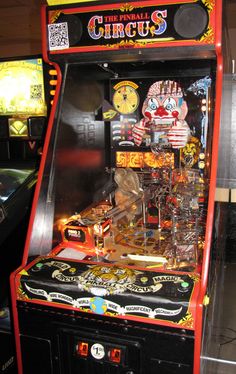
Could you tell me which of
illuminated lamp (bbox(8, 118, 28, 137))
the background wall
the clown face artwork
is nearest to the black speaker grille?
the clown face artwork

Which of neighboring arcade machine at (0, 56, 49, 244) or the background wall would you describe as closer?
neighboring arcade machine at (0, 56, 49, 244)

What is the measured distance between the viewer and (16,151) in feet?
8.07

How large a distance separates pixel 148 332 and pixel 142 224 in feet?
2.66

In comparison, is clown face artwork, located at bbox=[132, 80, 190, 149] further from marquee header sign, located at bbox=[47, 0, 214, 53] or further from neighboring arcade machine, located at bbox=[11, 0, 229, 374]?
marquee header sign, located at bbox=[47, 0, 214, 53]

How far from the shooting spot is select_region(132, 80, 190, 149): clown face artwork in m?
2.14

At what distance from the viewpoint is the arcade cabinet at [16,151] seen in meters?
2.19

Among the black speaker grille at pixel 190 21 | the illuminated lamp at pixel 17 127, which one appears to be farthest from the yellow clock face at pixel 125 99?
the black speaker grille at pixel 190 21

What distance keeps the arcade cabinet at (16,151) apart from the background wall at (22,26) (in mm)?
2110

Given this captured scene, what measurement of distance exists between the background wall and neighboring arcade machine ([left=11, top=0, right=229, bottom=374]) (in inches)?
94.5

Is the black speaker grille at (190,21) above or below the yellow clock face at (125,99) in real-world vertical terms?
above

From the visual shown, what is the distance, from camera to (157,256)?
172 cm

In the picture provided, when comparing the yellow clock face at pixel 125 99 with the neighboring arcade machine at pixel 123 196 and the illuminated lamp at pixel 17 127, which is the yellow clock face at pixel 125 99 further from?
the illuminated lamp at pixel 17 127

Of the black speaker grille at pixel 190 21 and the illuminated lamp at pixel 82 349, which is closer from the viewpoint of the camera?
the black speaker grille at pixel 190 21

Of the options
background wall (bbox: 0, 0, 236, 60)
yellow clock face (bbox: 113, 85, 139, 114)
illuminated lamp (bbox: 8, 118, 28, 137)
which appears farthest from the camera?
background wall (bbox: 0, 0, 236, 60)
